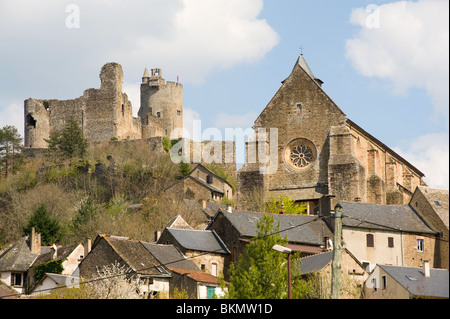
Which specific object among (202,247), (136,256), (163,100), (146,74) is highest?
(146,74)

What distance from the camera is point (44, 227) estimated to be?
53875 mm

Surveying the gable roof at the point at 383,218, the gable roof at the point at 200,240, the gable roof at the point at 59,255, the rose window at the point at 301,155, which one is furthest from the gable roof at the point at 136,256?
the rose window at the point at 301,155

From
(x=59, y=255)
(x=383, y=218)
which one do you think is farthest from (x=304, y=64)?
(x=59, y=255)

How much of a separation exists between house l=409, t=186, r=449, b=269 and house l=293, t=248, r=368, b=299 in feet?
21.3

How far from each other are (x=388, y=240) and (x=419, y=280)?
8631 mm

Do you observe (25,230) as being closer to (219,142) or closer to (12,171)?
(12,171)

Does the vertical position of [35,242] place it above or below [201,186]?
below

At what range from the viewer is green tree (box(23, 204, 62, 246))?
53.6 meters

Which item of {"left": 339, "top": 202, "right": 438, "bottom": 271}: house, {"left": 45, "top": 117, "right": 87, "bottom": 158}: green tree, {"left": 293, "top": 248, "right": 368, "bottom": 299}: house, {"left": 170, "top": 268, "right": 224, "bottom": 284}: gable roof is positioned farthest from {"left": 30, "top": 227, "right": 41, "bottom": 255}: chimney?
{"left": 45, "top": 117, "right": 87, "bottom": 158}: green tree

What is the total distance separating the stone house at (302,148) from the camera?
156 feet

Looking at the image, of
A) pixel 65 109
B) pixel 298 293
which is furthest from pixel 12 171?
pixel 298 293

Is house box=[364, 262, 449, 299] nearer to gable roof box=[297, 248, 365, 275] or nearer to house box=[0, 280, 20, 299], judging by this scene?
gable roof box=[297, 248, 365, 275]

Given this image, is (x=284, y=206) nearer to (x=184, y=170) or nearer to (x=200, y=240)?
(x=200, y=240)
